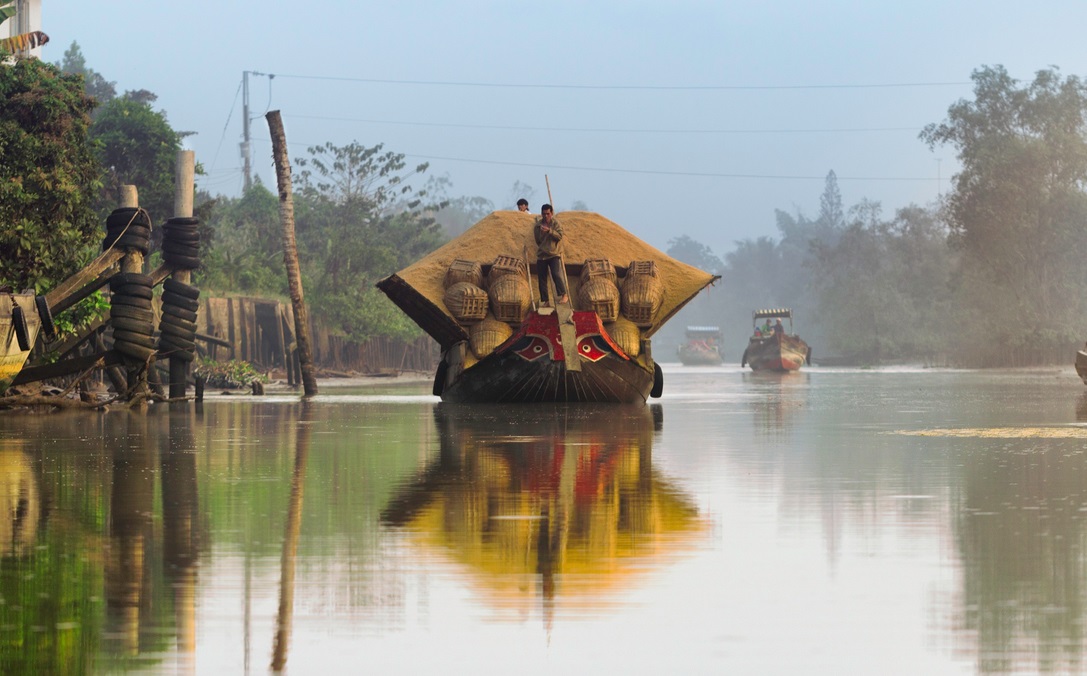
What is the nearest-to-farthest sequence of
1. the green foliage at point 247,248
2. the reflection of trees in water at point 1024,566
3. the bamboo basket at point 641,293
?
the reflection of trees in water at point 1024,566 < the bamboo basket at point 641,293 < the green foliage at point 247,248

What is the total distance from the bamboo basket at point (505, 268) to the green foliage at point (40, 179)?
6297 mm

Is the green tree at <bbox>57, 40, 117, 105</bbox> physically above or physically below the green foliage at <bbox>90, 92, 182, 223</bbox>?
above

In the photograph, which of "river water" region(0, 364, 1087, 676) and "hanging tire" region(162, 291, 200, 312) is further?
"hanging tire" region(162, 291, 200, 312)

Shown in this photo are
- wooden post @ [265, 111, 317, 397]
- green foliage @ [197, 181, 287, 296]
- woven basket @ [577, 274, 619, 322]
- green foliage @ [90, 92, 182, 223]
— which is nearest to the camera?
woven basket @ [577, 274, 619, 322]

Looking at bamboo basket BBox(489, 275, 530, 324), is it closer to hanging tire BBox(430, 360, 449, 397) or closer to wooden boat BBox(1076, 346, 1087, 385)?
hanging tire BBox(430, 360, 449, 397)

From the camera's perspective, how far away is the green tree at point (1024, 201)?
232ft

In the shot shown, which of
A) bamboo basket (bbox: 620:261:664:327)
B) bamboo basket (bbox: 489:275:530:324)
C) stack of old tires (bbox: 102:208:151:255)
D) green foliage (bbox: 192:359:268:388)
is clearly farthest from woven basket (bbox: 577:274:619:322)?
green foliage (bbox: 192:359:268:388)

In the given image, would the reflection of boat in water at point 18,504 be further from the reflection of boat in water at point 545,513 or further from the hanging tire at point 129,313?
the hanging tire at point 129,313

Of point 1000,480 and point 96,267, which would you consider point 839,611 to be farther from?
point 96,267

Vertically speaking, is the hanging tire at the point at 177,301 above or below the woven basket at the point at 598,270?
below

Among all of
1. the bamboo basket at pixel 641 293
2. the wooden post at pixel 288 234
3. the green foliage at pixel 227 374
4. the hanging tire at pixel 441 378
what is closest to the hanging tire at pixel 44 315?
the hanging tire at pixel 441 378

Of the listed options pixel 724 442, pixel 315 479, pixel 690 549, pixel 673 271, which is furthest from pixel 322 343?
pixel 690 549

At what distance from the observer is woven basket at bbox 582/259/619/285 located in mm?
25938

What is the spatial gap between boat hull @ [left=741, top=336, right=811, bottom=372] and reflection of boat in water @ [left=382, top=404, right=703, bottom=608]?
52734 mm
